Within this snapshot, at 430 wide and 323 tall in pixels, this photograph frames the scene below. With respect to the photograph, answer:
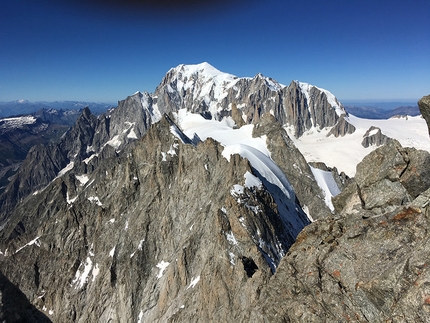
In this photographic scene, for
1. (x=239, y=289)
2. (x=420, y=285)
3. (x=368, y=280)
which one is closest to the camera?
(x=420, y=285)

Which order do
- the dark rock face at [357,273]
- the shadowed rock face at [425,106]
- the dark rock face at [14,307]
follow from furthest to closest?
the shadowed rock face at [425,106], the dark rock face at [357,273], the dark rock face at [14,307]

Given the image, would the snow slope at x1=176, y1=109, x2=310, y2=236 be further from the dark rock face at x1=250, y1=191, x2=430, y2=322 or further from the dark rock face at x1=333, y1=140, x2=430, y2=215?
the dark rock face at x1=250, y1=191, x2=430, y2=322

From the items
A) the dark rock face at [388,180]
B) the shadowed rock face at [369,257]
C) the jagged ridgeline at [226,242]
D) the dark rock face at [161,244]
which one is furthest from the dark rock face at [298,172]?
the shadowed rock face at [369,257]

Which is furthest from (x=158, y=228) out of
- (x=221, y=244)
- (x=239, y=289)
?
(x=239, y=289)

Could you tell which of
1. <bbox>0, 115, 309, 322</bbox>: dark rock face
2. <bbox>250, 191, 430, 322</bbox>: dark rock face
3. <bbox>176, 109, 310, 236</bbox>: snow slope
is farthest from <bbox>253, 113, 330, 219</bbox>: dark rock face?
<bbox>250, 191, 430, 322</bbox>: dark rock face

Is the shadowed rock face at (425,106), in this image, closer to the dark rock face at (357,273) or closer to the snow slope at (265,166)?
the dark rock face at (357,273)

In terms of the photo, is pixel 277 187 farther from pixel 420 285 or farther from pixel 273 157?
pixel 420 285

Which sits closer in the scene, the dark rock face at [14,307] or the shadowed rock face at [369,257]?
the dark rock face at [14,307]

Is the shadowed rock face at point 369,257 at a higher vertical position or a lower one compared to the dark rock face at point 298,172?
higher

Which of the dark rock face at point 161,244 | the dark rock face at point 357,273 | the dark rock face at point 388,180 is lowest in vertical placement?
the dark rock face at point 161,244
